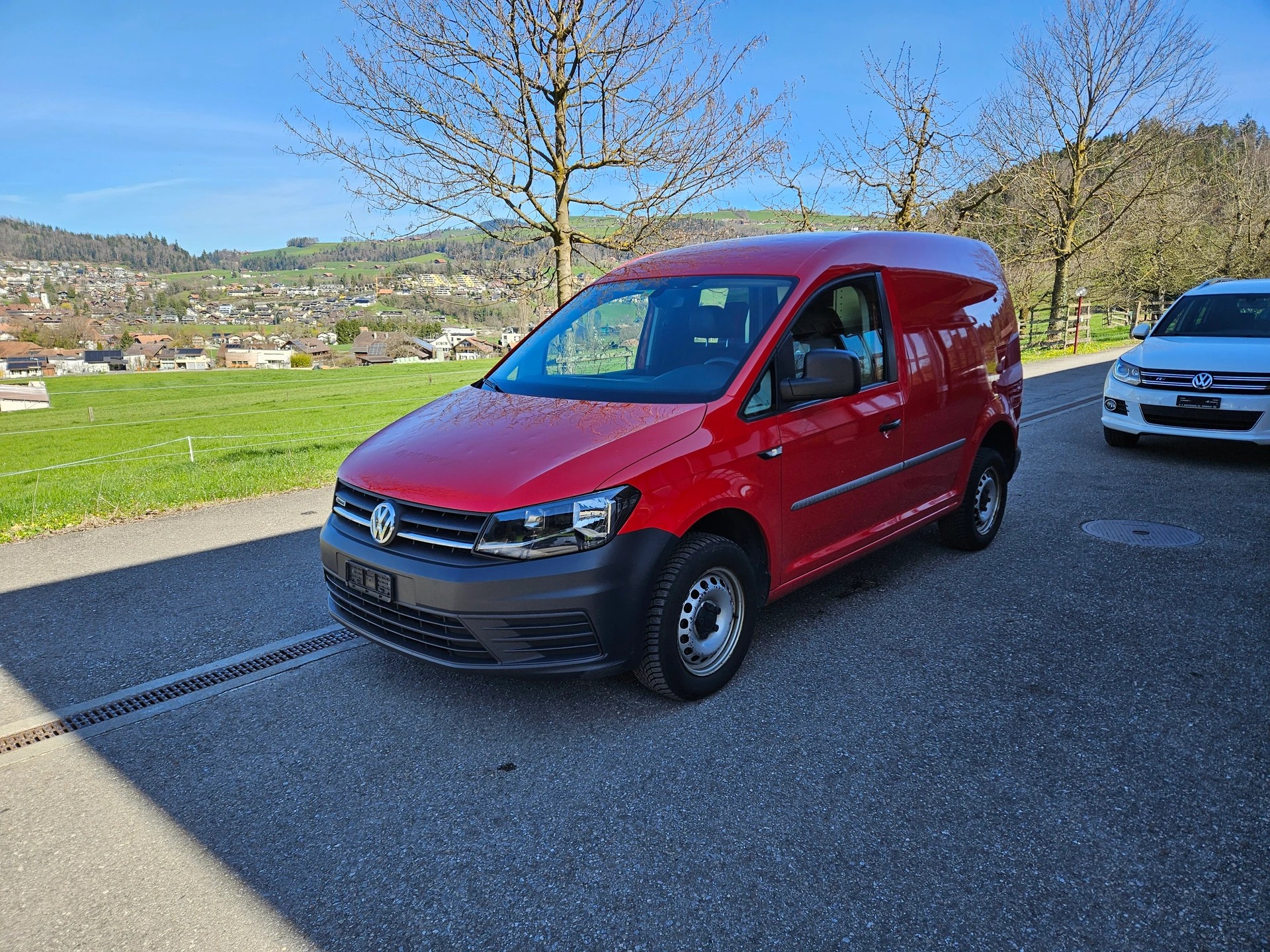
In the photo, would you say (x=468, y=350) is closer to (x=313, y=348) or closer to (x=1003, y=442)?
(x=313, y=348)

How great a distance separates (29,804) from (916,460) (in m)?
4.49

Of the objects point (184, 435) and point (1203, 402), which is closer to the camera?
point (1203, 402)

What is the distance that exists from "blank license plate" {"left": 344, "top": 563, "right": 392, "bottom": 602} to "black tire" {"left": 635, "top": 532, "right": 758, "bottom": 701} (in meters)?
1.08

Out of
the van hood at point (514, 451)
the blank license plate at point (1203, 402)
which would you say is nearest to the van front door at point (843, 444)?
the van hood at point (514, 451)

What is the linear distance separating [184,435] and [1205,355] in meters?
30.1

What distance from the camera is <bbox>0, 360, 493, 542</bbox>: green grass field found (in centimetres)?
793

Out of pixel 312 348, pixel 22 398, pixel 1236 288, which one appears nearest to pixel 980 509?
pixel 1236 288

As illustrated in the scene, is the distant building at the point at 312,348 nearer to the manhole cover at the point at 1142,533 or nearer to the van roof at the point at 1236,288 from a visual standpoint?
the van roof at the point at 1236,288

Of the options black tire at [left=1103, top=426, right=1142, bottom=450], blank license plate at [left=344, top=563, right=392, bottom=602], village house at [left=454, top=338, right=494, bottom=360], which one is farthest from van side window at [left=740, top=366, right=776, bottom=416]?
village house at [left=454, top=338, right=494, bottom=360]

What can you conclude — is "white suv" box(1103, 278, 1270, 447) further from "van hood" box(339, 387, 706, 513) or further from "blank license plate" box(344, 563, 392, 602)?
"blank license plate" box(344, 563, 392, 602)

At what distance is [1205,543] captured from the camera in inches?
222

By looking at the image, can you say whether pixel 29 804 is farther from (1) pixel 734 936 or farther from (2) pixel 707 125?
(2) pixel 707 125

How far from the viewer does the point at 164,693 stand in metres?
3.79

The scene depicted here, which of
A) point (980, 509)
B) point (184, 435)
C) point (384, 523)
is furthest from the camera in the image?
point (184, 435)
